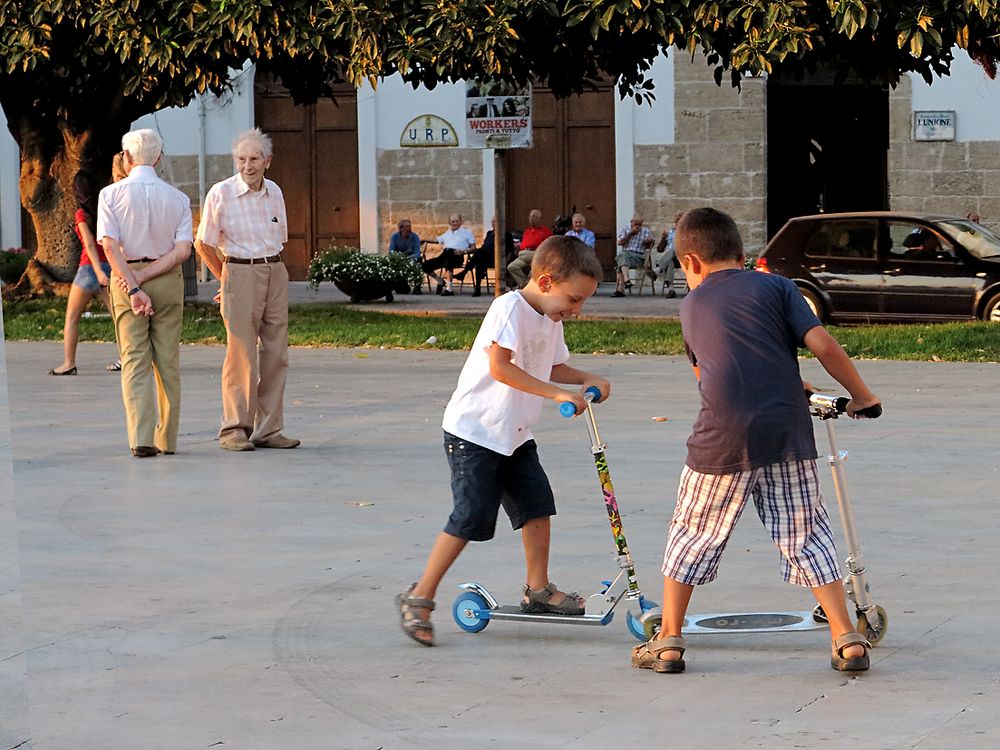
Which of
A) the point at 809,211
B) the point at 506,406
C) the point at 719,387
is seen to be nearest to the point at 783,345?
the point at 719,387

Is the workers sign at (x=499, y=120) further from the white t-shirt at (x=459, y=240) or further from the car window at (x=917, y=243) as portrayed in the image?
the white t-shirt at (x=459, y=240)

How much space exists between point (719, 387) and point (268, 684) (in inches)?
60.8

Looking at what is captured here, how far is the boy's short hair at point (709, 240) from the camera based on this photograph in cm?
548

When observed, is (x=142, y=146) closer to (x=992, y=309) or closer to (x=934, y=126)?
(x=992, y=309)

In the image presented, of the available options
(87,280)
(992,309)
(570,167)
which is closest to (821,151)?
(570,167)

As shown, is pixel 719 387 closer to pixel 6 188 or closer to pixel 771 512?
pixel 771 512

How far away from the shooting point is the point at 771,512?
17.9ft

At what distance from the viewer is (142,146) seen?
34.1 ft

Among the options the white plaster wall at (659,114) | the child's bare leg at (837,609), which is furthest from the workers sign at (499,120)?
the child's bare leg at (837,609)

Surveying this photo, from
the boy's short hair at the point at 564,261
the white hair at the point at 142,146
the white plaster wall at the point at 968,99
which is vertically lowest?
the boy's short hair at the point at 564,261

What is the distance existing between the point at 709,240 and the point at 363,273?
816 inches

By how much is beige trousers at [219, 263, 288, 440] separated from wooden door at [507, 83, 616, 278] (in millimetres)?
20458

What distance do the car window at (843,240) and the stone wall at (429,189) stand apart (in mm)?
11380

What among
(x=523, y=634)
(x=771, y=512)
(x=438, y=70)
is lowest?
(x=523, y=634)
